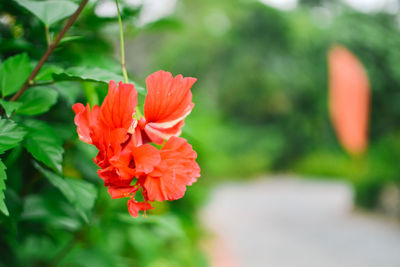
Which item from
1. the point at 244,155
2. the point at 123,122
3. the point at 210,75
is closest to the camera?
the point at 123,122

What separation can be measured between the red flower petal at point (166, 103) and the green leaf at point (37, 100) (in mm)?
247

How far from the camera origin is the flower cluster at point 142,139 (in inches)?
18.2

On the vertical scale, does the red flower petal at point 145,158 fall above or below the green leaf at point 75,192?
above

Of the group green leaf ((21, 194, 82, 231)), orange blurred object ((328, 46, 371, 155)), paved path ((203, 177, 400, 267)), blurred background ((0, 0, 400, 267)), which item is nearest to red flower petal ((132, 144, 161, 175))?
green leaf ((21, 194, 82, 231))

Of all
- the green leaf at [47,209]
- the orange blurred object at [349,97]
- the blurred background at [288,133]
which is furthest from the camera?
the orange blurred object at [349,97]

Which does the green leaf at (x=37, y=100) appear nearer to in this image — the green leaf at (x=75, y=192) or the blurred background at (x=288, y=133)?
the green leaf at (x=75, y=192)

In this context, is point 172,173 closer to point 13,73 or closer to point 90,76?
point 90,76

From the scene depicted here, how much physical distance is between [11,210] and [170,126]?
38 centimetres

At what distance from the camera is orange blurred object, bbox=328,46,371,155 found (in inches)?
396

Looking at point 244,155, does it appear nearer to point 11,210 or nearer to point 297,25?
point 297,25

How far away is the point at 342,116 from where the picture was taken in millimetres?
10695

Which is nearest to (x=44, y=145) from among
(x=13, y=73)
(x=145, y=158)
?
(x=13, y=73)

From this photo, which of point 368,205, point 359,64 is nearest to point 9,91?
point 368,205

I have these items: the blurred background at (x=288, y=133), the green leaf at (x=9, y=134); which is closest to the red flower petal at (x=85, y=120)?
the green leaf at (x=9, y=134)
